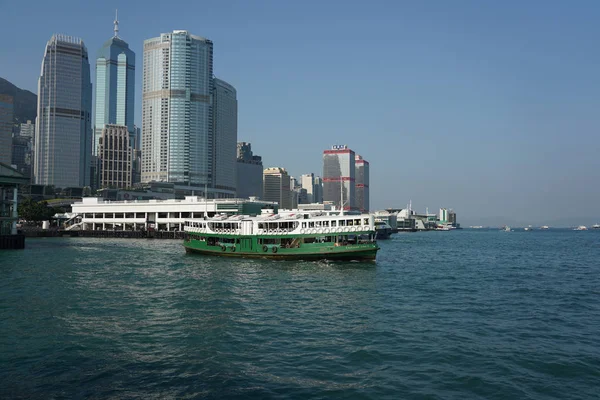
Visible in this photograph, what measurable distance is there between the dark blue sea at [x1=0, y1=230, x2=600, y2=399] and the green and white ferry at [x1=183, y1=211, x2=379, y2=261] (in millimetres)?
12514

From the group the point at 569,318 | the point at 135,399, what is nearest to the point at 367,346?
the point at 135,399

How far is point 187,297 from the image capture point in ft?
109

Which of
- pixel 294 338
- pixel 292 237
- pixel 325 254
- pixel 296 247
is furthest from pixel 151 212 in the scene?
pixel 294 338

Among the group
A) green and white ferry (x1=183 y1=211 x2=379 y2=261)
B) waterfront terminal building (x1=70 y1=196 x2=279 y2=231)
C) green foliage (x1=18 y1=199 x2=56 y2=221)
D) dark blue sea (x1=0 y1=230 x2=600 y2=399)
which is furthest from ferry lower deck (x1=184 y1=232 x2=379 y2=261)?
green foliage (x1=18 y1=199 x2=56 y2=221)

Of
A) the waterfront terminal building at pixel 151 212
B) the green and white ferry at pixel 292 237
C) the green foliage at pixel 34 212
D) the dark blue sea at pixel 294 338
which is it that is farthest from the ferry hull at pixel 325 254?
the green foliage at pixel 34 212

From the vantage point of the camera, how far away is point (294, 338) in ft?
73.9

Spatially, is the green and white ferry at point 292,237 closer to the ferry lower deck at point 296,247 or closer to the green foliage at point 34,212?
the ferry lower deck at point 296,247

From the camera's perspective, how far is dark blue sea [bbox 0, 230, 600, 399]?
1648cm

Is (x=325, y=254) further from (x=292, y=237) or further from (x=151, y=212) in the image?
(x=151, y=212)

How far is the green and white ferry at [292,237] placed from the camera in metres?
56.4

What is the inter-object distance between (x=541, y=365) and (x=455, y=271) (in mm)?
35062

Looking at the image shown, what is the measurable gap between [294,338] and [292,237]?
36555 millimetres

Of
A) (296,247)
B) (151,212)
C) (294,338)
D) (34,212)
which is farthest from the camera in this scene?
(34,212)

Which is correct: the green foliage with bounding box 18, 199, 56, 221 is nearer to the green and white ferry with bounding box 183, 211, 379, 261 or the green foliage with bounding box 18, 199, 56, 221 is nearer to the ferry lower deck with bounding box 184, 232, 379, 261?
the green and white ferry with bounding box 183, 211, 379, 261
